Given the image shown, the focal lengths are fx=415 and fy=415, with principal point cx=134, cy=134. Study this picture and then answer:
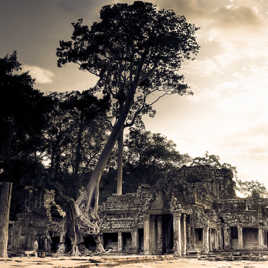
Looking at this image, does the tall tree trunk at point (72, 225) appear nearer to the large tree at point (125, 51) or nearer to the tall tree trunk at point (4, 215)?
→ the large tree at point (125, 51)

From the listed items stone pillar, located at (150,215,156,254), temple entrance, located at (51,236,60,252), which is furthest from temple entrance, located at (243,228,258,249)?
temple entrance, located at (51,236,60,252)

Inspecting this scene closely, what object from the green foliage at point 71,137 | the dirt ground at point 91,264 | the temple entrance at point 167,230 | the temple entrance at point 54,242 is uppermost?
the green foliage at point 71,137

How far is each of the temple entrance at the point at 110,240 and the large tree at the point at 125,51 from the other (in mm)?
4017

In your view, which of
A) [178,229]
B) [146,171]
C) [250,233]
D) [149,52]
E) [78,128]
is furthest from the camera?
[146,171]

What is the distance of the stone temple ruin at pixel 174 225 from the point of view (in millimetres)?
32169

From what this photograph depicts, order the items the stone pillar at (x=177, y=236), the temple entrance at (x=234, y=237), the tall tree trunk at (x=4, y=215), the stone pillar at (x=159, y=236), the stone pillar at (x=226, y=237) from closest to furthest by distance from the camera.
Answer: the tall tree trunk at (x=4, y=215) → the stone pillar at (x=177, y=236) → the stone pillar at (x=159, y=236) → the stone pillar at (x=226, y=237) → the temple entrance at (x=234, y=237)

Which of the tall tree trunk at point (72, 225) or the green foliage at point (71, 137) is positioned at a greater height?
the green foliage at point (71, 137)

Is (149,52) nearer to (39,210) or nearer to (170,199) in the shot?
(170,199)

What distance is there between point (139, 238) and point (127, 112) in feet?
34.1

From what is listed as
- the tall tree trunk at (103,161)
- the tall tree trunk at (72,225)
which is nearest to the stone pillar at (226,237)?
the tall tree trunk at (103,161)

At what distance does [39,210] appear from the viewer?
145 feet

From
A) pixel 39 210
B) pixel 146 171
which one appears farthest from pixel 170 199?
pixel 146 171

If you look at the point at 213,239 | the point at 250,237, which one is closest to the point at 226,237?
the point at 213,239

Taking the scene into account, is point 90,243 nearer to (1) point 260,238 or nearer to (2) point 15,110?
(2) point 15,110
